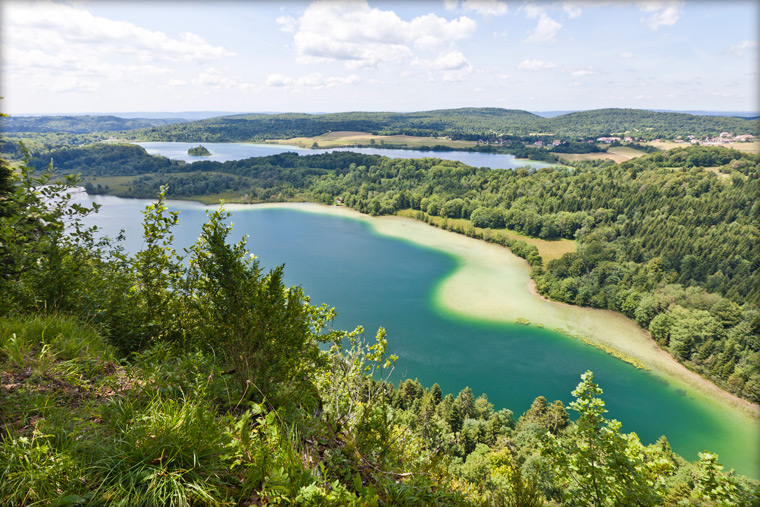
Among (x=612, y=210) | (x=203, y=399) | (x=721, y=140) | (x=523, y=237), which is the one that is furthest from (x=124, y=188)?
(x=721, y=140)

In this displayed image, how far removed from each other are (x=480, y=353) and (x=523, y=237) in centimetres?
4362

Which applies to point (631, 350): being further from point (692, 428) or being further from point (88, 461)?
point (88, 461)

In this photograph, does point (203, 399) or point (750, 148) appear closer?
point (203, 399)

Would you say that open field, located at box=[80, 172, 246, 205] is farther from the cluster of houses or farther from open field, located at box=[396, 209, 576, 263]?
the cluster of houses

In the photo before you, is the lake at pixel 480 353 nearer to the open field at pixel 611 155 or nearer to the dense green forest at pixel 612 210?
the dense green forest at pixel 612 210

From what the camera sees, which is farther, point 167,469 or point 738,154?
point 738,154

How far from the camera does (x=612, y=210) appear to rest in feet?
234

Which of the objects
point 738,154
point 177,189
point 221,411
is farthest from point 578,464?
point 738,154

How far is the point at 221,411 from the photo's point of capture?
12.7ft

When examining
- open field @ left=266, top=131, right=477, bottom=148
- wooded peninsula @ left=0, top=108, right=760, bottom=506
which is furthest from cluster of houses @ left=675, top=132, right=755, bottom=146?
wooded peninsula @ left=0, top=108, right=760, bottom=506

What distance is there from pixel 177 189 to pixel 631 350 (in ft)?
313

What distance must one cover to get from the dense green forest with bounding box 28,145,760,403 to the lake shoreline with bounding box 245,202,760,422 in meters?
1.20

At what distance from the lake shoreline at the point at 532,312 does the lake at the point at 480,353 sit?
1.57 metres

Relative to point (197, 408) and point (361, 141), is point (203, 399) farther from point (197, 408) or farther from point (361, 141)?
point (361, 141)
